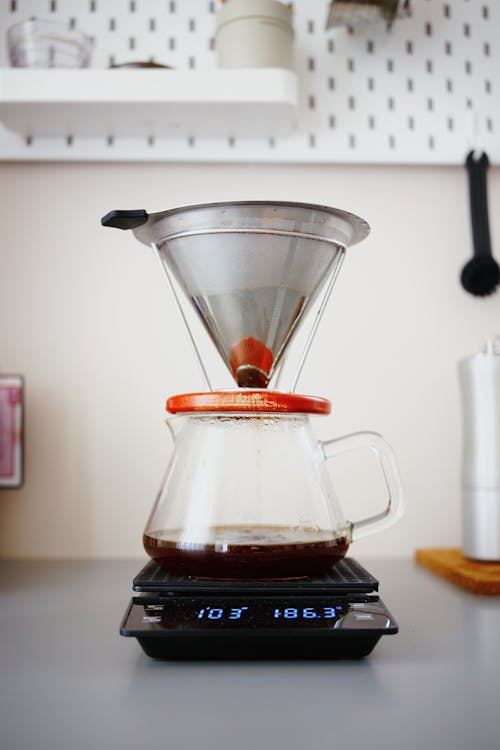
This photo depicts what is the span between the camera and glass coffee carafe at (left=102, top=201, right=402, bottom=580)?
61 cm

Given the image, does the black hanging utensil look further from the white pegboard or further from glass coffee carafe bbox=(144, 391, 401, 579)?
glass coffee carafe bbox=(144, 391, 401, 579)

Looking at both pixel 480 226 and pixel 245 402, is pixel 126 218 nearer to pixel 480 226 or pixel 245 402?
pixel 245 402

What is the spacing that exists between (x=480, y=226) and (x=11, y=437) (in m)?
0.73

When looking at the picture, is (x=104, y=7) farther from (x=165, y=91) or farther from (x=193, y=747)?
(x=193, y=747)

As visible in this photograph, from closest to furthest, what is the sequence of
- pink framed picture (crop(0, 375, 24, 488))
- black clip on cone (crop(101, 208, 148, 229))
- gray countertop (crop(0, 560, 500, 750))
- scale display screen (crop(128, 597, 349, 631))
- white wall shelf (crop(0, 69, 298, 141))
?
gray countertop (crop(0, 560, 500, 750)) → scale display screen (crop(128, 597, 349, 631)) → black clip on cone (crop(101, 208, 148, 229)) → white wall shelf (crop(0, 69, 298, 141)) → pink framed picture (crop(0, 375, 24, 488))

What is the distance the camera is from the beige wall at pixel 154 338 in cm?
107

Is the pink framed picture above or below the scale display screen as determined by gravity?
above

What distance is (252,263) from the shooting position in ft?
2.16

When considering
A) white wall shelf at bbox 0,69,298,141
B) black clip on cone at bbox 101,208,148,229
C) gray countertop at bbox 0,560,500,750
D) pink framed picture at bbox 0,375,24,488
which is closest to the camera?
gray countertop at bbox 0,560,500,750

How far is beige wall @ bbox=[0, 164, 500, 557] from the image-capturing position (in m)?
1.07

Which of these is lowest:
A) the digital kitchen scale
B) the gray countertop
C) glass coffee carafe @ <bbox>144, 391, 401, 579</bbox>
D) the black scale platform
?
the gray countertop

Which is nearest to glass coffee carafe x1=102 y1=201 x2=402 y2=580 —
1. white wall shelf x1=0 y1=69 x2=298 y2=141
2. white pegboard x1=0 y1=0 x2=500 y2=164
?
white wall shelf x1=0 y1=69 x2=298 y2=141

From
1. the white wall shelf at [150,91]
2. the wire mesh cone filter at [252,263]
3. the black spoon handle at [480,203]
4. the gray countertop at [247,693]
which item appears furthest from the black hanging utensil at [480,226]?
the gray countertop at [247,693]

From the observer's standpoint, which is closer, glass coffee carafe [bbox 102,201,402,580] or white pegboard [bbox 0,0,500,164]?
glass coffee carafe [bbox 102,201,402,580]
